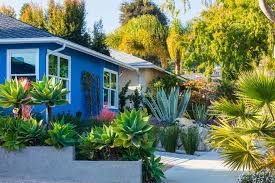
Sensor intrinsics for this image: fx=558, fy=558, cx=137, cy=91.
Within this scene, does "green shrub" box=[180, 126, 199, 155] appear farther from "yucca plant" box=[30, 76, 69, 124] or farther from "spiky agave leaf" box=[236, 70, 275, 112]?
"spiky agave leaf" box=[236, 70, 275, 112]

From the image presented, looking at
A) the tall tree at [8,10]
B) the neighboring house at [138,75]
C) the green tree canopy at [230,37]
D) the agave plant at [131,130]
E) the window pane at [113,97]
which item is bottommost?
the agave plant at [131,130]

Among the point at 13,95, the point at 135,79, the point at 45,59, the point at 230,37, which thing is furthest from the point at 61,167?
the point at 135,79

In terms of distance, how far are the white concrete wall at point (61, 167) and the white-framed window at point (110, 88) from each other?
12332 millimetres

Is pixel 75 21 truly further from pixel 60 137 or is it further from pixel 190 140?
pixel 60 137

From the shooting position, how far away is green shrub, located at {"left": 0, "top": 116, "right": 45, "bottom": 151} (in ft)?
39.6

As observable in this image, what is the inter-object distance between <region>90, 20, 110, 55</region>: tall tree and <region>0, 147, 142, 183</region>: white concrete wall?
62.2 feet

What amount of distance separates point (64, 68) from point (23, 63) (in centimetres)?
199

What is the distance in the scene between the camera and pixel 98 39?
31.2 meters

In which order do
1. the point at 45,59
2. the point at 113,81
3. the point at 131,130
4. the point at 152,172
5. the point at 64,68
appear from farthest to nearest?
the point at 113,81 → the point at 64,68 → the point at 45,59 → the point at 152,172 → the point at 131,130

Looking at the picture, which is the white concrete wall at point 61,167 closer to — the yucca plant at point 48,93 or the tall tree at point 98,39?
the yucca plant at point 48,93

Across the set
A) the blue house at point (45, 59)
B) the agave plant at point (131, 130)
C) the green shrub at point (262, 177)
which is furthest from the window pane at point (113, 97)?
the green shrub at point (262, 177)

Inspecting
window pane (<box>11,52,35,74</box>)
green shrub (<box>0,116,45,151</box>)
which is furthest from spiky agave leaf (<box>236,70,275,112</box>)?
window pane (<box>11,52,35,74</box>)

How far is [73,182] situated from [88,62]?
1153cm

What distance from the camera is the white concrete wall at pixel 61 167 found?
37.1ft
